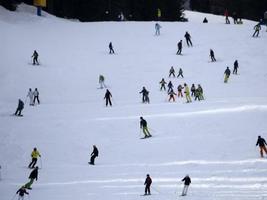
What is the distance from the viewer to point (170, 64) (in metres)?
46.6

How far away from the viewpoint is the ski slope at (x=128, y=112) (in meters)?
23.3

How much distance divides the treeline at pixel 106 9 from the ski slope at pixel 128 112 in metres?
9.61

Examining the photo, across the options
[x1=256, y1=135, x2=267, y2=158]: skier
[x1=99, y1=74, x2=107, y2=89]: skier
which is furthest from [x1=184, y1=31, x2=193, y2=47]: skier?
[x1=256, y1=135, x2=267, y2=158]: skier

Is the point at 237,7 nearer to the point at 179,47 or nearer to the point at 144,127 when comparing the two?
the point at 179,47

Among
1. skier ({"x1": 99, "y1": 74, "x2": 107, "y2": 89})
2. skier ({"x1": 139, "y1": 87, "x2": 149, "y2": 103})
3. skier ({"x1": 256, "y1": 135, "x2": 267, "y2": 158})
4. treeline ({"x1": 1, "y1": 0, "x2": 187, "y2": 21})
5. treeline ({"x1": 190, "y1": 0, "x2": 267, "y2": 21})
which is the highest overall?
treeline ({"x1": 190, "y1": 0, "x2": 267, "y2": 21})

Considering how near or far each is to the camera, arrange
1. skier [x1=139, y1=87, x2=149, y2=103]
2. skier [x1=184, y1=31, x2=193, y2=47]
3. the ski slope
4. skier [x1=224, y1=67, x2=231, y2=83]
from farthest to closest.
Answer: skier [x1=184, y1=31, x2=193, y2=47]
skier [x1=224, y1=67, x2=231, y2=83]
skier [x1=139, y1=87, x2=149, y2=103]
the ski slope

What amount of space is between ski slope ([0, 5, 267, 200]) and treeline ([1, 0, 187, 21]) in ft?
31.5

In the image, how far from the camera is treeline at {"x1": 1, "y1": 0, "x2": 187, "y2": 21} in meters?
69.9

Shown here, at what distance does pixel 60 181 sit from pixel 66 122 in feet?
30.5

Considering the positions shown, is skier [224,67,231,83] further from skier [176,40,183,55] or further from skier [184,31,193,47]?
skier [184,31,193,47]

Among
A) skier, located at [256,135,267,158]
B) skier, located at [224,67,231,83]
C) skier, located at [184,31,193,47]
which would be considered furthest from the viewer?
skier, located at [184,31,193,47]

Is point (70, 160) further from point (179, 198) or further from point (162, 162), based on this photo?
point (179, 198)

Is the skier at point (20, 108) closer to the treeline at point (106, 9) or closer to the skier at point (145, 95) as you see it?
the skier at point (145, 95)

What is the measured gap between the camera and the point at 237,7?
87.6m
